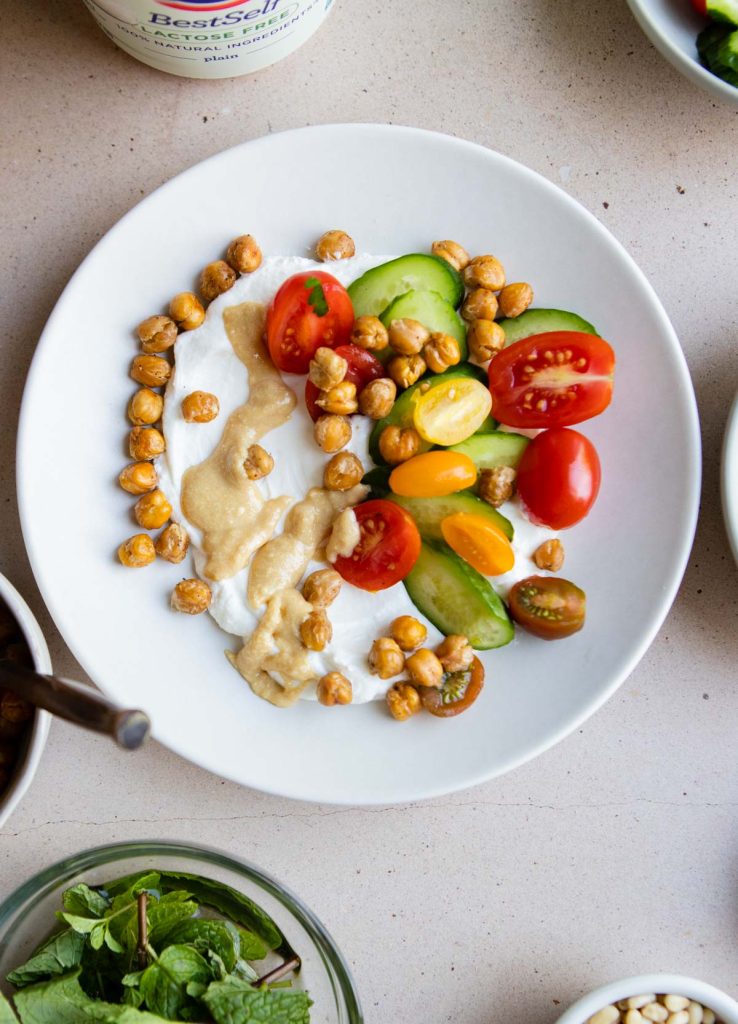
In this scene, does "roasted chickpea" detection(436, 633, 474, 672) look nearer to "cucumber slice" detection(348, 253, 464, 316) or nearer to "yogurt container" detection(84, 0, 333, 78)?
"cucumber slice" detection(348, 253, 464, 316)

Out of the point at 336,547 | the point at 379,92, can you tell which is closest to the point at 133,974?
the point at 336,547

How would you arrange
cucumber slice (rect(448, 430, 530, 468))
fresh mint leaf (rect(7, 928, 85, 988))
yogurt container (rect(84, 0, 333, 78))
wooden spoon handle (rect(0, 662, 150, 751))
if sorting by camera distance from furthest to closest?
1. cucumber slice (rect(448, 430, 530, 468))
2. fresh mint leaf (rect(7, 928, 85, 988))
3. yogurt container (rect(84, 0, 333, 78))
4. wooden spoon handle (rect(0, 662, 150, 751))

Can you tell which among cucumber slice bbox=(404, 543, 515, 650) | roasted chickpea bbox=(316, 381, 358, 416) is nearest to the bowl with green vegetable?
cucumber slice bbox=(404, 543, 515, 650)

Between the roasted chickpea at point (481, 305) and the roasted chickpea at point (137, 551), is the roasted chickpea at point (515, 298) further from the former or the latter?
the roasted chickpea at point (137, 551)

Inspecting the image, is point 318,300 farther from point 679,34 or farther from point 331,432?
point 679,34

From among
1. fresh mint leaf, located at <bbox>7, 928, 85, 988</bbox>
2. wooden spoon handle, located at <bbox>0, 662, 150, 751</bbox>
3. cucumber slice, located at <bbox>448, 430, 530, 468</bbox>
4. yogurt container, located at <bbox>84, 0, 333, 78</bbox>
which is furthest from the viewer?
cucumber slice, located at <bbox>448, 430, 530, 468</bbox>

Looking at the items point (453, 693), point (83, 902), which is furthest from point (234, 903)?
point (453, 693)
